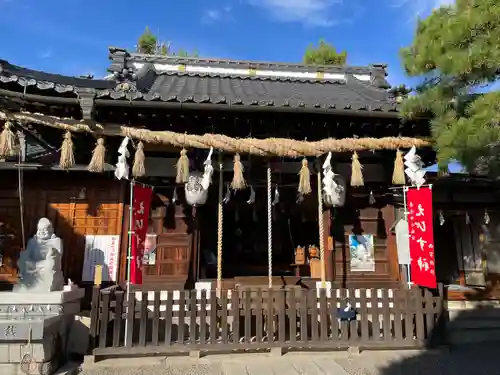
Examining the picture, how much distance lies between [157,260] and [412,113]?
5.93 metres

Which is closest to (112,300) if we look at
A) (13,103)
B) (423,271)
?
(13,103)

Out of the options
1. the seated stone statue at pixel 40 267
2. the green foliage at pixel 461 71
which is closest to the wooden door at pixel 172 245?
the seated stone statue at pixel 40 267

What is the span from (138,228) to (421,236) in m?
5.44

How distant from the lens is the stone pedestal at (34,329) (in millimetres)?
4980

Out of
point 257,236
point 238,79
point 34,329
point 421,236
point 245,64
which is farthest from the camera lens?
point 245,64

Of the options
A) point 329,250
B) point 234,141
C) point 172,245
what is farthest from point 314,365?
point 234,141

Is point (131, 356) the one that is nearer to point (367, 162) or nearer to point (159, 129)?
point (159, 129)

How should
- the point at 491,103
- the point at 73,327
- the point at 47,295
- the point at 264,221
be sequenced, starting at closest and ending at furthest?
the point at 491,103 → the point at 47,295 → the point at 73,327 → the point at 264,221

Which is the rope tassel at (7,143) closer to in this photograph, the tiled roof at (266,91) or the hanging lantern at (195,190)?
the tiled roof at (266,91)

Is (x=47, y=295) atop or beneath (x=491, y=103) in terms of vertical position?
beneath

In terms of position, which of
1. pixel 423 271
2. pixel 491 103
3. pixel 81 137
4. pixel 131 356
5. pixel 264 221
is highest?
pixel 81 137

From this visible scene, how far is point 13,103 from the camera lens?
246 inches

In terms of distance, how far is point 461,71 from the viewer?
4418 mm

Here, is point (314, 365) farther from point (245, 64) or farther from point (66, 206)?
point (245, 64)
